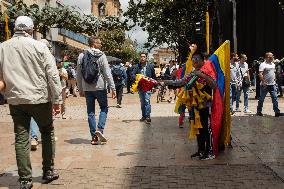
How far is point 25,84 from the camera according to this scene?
5.26 metres

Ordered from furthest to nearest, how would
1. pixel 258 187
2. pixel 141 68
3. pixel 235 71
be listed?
pixel 235 71, pixel 141 68, pixel 258 187

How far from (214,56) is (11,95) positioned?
10.3 feet

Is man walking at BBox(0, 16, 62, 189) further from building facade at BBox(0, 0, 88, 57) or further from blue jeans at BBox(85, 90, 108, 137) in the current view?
building facade at BBox(0, 0, 88, 57)

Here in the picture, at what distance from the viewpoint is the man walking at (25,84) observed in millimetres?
5223

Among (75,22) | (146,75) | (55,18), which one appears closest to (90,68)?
(146,75)

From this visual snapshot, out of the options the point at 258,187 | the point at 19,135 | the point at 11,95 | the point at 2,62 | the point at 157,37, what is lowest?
the point at 258,187

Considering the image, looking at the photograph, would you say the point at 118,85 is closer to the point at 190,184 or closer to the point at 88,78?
the point at 88,78

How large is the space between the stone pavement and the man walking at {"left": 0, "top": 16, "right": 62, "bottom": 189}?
1.87ft

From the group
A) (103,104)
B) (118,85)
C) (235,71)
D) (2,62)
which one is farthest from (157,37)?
(2,62)

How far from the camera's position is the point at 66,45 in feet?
228

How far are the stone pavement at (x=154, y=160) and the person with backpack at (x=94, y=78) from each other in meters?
0.53

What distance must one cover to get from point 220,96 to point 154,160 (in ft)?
4.43

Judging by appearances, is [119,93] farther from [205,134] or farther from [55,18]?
[55,18]

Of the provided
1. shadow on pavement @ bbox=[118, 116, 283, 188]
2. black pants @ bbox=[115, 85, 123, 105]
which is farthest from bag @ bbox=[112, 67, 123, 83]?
shadow on pavement @ bbox=[118, 116, 283, 188]
